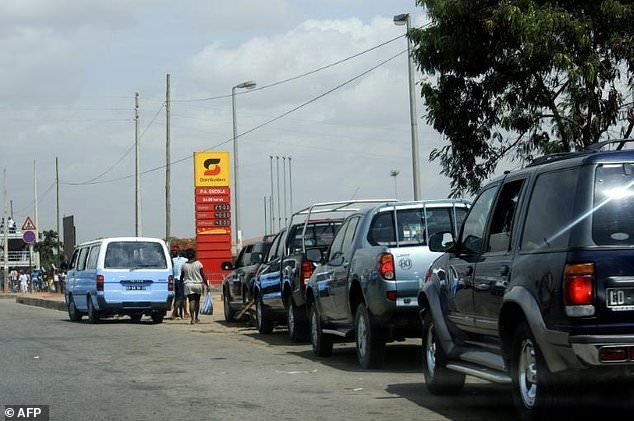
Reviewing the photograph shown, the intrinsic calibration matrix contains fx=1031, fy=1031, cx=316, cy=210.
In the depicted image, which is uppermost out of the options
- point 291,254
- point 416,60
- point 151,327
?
point 416,60

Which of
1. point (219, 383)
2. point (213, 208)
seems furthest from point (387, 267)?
point (213, 208)

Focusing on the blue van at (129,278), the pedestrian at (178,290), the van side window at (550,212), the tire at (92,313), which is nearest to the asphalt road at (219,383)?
the van side window at (550,212)

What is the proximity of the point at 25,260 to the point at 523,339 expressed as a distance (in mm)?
115649

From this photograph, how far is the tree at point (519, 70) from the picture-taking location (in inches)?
597

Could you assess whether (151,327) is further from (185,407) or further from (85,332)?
(185,407)

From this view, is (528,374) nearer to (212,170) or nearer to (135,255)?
(135,255)

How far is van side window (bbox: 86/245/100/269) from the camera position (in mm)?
24109

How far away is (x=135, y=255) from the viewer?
2389 centimetres

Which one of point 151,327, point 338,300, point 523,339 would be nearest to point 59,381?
point 338,300

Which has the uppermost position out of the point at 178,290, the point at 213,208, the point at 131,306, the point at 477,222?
the point at 213,208

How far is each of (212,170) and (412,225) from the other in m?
34.2

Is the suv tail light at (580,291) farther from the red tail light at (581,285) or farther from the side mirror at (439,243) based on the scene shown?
the side mirror at (439,243)

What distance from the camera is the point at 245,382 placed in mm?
11703

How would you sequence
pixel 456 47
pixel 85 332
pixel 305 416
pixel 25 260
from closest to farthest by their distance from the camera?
pixel 305 416, pixel 456 47, pixel 85 332, pixel 25 260
